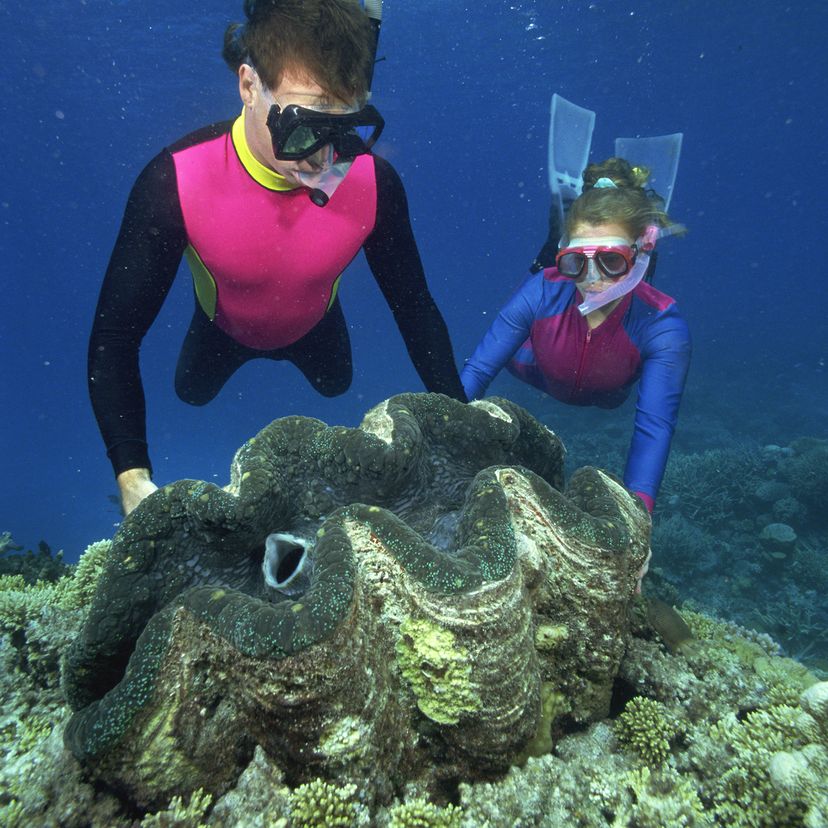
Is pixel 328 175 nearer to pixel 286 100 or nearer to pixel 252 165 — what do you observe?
pixel 286 100

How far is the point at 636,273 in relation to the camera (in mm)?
4098

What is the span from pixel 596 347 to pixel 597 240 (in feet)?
4.13

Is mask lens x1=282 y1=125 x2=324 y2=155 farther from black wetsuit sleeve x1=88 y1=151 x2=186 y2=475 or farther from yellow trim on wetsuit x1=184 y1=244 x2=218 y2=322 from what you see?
yellow trim on wetsuit x1=184 y1=244 x2=218 y2=322

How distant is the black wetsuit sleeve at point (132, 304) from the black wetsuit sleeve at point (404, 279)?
1205 mm

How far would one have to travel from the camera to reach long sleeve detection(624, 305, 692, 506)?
137 inches

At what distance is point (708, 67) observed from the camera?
36.1 meters

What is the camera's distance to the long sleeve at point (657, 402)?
349cm

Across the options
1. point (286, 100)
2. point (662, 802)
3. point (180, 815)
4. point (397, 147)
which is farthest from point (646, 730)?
point (397, 147)

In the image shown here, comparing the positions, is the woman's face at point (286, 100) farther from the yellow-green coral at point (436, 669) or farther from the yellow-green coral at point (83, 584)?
the yellow-green coral at point (436, 669)

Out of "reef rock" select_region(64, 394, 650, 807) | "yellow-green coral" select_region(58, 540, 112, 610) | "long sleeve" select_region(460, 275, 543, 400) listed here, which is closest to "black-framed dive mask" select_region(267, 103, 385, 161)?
"reef rock" select_region(64, 394, 650, 807)

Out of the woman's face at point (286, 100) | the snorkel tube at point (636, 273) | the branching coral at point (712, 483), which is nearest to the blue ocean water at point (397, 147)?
the branching coral at point (712, 483)

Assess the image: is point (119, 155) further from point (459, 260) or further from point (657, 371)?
point (459, 260)

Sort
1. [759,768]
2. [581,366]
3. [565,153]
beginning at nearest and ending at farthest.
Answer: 1. [759,768]
2. [581,366]
3. [565,153]

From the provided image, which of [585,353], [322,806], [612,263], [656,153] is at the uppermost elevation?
[656,153]
